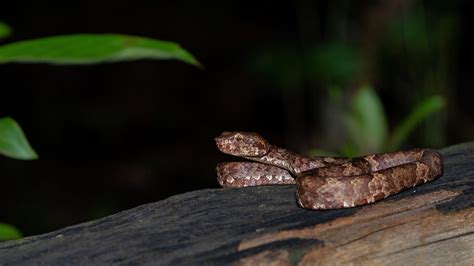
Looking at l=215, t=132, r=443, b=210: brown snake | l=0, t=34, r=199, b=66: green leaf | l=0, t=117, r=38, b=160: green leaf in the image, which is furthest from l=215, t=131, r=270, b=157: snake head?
l=0, t=117, r=38, b=160: green leaf

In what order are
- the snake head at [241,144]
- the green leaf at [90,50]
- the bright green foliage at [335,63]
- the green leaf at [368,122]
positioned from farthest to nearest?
the bright green foliage at [335,63] < the green leaf at [368,122] < the snake head at [241,144] < the green leaf at [90,50]

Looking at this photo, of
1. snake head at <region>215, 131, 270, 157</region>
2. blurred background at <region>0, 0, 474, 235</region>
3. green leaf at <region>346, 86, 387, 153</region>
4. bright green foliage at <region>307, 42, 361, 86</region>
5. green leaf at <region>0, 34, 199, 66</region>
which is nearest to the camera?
green leaf at <region>0, 34, 199, 66</region>

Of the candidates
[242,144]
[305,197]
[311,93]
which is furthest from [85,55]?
[311,93]

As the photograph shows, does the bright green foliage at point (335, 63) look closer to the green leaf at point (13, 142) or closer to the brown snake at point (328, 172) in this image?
the brown snake at point (328, 172)

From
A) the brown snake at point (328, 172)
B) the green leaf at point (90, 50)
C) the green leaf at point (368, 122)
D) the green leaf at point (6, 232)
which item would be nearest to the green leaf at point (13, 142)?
the green leaf at point (90, 50)

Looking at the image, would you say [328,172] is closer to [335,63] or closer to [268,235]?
[268,235]

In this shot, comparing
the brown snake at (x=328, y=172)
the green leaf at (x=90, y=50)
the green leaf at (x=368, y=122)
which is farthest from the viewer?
the green leaf at (x=368, y=122)

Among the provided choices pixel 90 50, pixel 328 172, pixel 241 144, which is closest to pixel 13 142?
pixel 90 50

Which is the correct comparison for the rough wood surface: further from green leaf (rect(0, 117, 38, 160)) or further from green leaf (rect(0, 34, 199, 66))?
green leaf (rect(0, 34, 199, 66))
